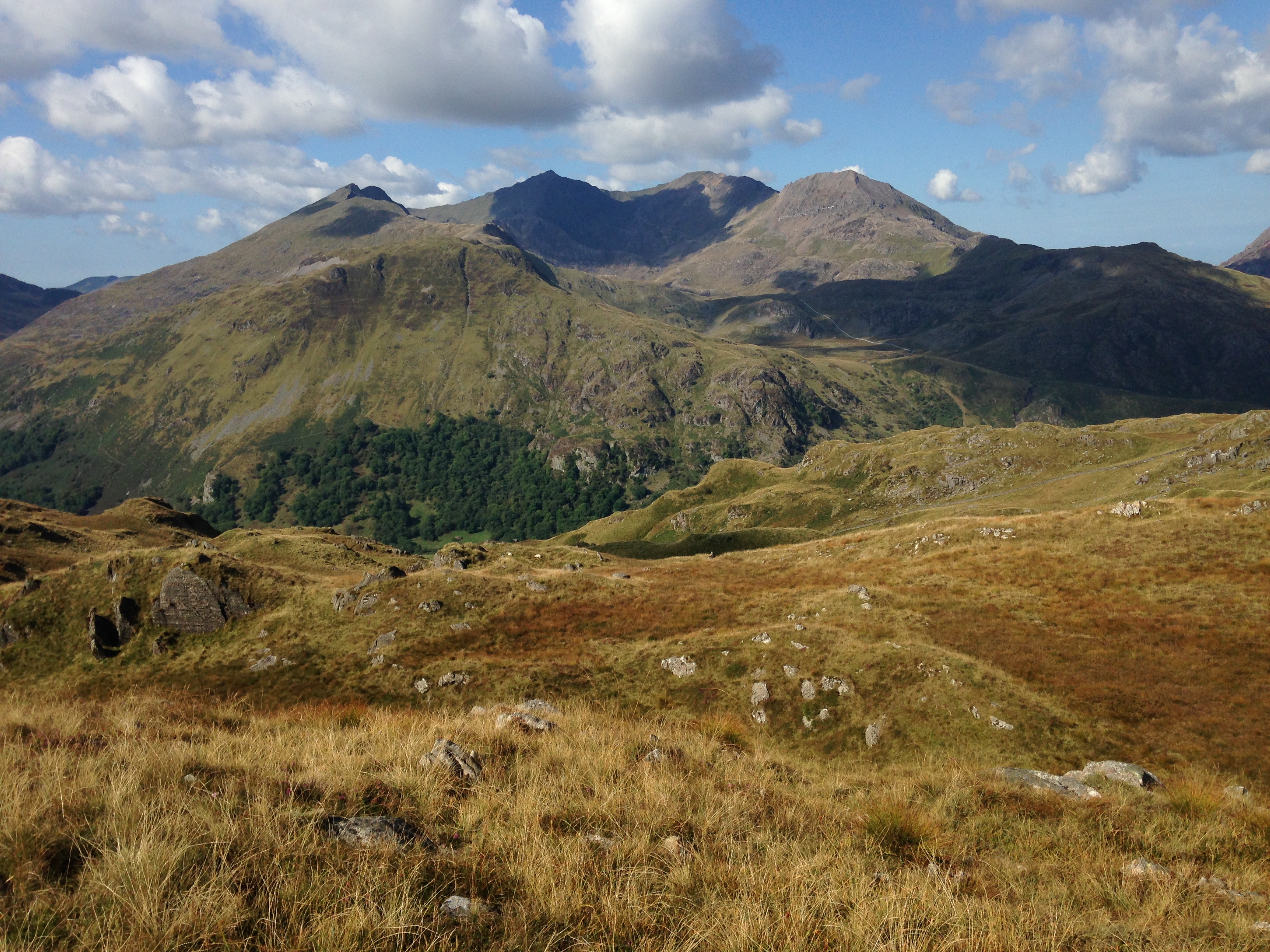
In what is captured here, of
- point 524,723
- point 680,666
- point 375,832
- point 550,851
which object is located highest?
point 375,832

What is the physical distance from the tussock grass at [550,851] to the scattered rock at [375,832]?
175 mm

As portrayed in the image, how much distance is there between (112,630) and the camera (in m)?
46.0

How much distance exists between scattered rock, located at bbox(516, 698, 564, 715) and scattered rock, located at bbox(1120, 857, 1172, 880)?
11270 mm

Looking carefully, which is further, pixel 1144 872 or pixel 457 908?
pixel 1144 872

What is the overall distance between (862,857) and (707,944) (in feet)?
11.1

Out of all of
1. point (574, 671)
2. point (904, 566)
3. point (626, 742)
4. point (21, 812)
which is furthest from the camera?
point (904, 566)

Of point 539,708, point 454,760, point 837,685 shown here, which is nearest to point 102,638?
point 539,708

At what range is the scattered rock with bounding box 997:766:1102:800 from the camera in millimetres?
13133

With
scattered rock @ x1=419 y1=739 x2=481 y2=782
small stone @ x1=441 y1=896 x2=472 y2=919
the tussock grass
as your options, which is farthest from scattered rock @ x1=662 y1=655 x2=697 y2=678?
small stone @ x1=441 y1=896 x2=472 y2=919

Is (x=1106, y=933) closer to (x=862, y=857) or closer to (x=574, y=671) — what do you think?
(x=862, y=857)

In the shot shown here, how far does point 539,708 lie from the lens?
17312 millimetres

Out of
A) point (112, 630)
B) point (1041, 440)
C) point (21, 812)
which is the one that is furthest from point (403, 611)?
point (1041, 440)

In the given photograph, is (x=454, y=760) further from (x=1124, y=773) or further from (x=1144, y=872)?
(x=1124, y=773)

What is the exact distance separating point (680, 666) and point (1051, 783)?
21413mm
